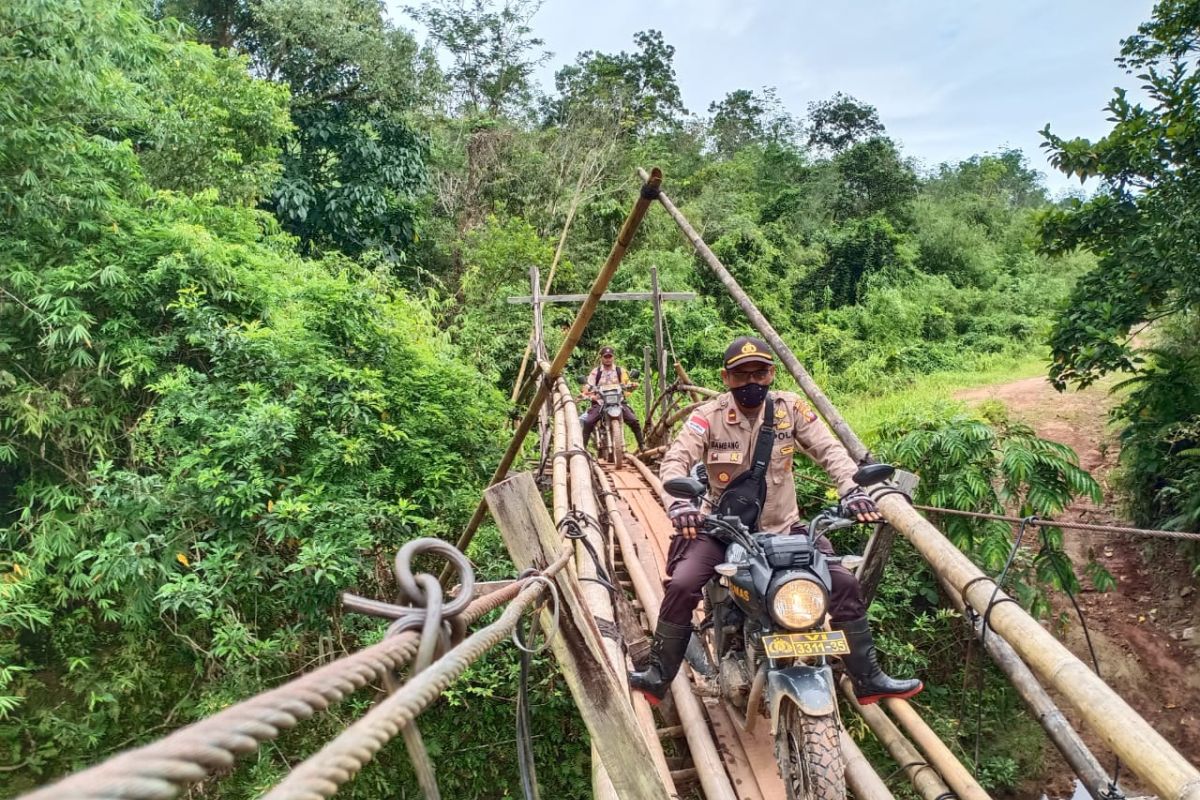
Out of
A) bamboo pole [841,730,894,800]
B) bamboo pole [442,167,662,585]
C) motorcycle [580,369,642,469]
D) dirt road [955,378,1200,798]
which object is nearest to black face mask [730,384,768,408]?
bamboo pole [442,167,662,585]

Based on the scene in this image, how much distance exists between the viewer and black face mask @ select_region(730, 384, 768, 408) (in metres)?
3.20

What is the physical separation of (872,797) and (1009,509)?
3.69m

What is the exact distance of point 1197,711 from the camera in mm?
5652

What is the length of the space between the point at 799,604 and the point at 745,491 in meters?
0.75

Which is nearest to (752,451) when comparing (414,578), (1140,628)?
(414,578)

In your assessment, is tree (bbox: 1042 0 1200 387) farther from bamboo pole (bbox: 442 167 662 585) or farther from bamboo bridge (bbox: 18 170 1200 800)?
bamboo pole (bbox: 442 167 662 585)

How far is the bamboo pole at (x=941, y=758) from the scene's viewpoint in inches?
108

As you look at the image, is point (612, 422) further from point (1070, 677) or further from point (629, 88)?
point (629, 88)

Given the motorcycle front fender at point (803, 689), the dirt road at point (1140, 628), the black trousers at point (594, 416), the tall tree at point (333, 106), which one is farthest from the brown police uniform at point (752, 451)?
the tall tree at point (333, 106)

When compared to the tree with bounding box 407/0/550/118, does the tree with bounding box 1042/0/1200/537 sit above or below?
below

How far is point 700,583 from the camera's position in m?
3.02

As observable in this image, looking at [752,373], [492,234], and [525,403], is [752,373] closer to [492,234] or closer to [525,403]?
[525,403]

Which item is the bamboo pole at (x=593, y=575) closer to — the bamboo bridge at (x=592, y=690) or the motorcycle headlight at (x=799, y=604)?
the bamboo bridge at (x=592, y=690)

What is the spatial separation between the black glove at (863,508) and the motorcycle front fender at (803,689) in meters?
0.63
